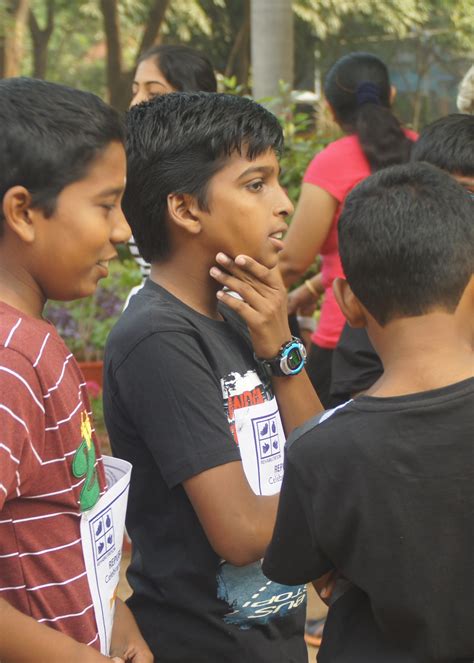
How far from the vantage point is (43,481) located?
147 cm

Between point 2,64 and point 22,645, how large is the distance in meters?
12.9

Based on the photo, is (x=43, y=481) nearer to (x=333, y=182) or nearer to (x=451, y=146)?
(x=451, y=146)

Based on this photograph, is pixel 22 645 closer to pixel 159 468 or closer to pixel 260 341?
pixel 159 468

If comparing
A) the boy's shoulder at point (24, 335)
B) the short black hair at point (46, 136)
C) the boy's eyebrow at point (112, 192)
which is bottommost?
the boy's shoulder at point (24, 335)

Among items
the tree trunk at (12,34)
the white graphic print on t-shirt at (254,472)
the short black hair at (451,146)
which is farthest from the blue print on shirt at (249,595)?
the tree trunk at (12,34)

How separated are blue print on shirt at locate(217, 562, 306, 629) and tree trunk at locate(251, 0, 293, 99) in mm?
A: 6766

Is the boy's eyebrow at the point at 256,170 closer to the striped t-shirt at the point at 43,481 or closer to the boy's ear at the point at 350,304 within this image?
the boy's ear at the point at 350,304

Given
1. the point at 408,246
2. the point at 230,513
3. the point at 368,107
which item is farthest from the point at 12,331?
the point at 368,107

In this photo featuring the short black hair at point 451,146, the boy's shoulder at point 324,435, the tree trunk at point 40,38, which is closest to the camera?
the boy's shoulder at point 324,435

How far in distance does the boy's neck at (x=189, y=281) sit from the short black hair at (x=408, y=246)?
42cm

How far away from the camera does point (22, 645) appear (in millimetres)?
1396

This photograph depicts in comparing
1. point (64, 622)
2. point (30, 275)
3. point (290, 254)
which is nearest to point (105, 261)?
point (30, 275)

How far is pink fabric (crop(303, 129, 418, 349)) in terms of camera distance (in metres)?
3.47

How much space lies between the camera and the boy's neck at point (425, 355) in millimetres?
1506
